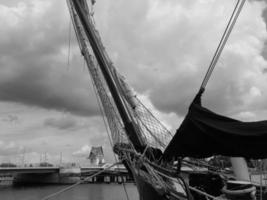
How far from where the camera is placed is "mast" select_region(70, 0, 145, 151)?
9065 millimetres

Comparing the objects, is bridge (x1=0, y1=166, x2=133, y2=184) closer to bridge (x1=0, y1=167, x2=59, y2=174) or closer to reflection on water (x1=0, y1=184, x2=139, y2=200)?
bridge (x1=0, y1=167, x2=59, y2=174)

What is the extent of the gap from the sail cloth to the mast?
307 cm

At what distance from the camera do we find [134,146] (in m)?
8.82

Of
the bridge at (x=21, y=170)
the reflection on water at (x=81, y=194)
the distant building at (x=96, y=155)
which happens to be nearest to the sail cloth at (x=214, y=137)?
the reflection on water at (x=81, y=194)

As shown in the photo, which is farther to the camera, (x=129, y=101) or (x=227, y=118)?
(x=129, y=101)

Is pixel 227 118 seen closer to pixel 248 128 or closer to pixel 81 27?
pixel 248 128

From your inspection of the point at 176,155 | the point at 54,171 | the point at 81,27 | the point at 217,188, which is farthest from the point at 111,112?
the point at 54,171

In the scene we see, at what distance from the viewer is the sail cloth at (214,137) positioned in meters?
4.74

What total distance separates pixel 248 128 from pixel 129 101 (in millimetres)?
5288

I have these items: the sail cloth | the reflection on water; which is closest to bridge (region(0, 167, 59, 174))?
the reflection on water

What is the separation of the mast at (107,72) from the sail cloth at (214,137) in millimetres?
3067

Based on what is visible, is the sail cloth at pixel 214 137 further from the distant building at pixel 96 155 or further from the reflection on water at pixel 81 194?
the distant building at pixel 96 155

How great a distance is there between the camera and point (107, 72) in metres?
10.2

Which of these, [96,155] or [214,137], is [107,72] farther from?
[96,155]
